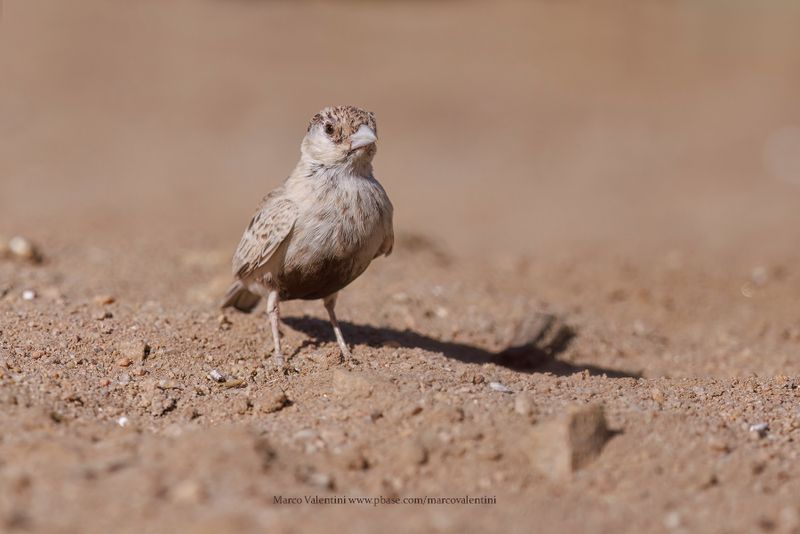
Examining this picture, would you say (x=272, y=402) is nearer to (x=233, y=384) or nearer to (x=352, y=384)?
(x=352, y=384)

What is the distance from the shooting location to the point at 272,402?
16.8 feet

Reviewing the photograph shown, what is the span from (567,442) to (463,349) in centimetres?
309

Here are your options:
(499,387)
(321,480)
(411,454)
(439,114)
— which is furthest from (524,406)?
(439,114)

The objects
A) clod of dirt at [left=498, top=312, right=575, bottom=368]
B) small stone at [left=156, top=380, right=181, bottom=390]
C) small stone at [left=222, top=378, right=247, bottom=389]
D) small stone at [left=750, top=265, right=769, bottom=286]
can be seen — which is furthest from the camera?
small stone at [left=750, top=265, right=769, bottom=286]

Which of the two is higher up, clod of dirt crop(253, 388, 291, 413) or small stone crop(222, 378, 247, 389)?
clod of dirt crop(253, 388, 291, 413)

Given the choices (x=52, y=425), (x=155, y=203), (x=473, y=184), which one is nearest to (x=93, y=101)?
(x=155, y=203)

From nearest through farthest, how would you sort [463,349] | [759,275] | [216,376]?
[216,376] < [463,349] < [759,275]

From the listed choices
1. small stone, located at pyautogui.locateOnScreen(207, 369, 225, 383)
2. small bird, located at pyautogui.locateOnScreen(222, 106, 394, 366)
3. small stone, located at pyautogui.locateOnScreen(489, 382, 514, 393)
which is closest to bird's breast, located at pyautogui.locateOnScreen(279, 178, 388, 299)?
small bird, located at pyautogui.locateOnScreen(222, 106, 394, 366)

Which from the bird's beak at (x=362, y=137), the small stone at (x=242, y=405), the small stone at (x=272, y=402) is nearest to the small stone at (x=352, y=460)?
the small stone at (x=272, y=402)

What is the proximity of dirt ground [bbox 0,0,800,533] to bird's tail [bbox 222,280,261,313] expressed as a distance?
0.45 feet

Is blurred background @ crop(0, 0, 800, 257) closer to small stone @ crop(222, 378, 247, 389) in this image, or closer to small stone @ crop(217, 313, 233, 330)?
small stone @ crop(217, 313, 233, 330)

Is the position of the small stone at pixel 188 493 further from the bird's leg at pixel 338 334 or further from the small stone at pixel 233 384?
the bird's leg at pixel 338 334

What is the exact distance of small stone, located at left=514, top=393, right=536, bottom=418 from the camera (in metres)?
4.73

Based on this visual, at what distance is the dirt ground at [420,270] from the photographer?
4.13 metres
